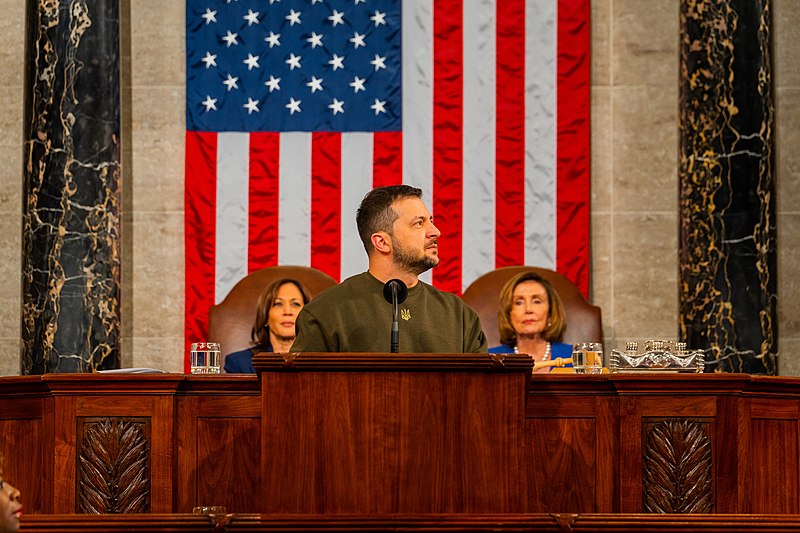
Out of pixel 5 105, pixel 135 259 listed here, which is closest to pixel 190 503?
pixel 135 259

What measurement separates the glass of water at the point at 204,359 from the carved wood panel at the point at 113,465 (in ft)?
1.63

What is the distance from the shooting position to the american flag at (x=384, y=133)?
7.80 meters

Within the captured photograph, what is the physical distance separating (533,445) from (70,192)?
420 centimetres

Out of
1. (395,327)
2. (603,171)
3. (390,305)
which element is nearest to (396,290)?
(395,327)

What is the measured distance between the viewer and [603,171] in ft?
26.4

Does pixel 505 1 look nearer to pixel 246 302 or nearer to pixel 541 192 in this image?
pixel 541 192

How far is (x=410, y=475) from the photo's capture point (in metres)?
3.57

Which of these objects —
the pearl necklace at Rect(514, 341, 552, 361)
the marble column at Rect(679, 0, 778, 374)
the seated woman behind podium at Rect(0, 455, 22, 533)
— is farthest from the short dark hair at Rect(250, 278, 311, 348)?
the seated woman behind podium at Rect(0, 455, 22, 533)

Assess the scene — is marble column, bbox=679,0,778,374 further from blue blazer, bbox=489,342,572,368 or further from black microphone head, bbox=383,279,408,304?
black microphone head, bbox=383,279,408,304

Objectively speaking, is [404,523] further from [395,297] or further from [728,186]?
[728,186]

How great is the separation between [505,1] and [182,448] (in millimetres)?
4630

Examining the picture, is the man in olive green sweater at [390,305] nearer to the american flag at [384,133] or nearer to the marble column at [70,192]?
the american flag at [384,133]

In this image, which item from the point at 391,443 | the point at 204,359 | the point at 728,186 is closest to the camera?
the point at 391,443

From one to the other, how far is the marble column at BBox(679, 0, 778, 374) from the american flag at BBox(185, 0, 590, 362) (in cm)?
78
